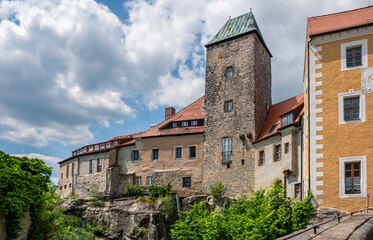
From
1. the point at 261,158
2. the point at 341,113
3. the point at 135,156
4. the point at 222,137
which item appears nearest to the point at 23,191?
the point at 341,113

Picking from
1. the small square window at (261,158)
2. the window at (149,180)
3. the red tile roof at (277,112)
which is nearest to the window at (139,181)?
the window at (149,180)

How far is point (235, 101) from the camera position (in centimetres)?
3516

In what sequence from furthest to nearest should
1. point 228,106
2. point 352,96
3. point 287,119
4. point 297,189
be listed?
1. point 228,106
2. point 287,119
3. point 297,189
4. point 352,96

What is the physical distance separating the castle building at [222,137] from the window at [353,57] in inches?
350

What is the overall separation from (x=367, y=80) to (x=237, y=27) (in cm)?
1977

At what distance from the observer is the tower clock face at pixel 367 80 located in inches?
749

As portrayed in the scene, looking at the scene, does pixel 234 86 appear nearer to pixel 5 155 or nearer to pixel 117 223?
pixel 117 223

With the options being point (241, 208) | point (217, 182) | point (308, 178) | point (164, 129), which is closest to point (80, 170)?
point (164, 129)

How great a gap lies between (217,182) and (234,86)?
26.1ft

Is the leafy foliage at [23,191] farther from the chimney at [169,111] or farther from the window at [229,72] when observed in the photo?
the chimney at [169,111]

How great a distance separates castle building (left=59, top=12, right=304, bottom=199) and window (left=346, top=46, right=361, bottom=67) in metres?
8.88

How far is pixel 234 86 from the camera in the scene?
117ft

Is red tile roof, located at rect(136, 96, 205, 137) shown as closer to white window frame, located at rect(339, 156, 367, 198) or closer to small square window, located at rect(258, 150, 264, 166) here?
small square window, located at rect(258, 150, 264, 166)

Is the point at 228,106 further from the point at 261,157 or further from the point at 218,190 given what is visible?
the point at 218,190
